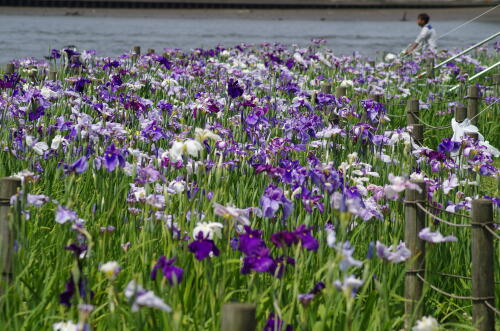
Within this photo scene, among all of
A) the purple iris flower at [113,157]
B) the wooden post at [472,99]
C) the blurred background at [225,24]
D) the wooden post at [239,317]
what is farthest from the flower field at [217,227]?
the blurred background at [225,24]

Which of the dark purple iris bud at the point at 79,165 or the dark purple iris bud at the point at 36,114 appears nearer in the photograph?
the dark purple iris bud at the point at 79,165

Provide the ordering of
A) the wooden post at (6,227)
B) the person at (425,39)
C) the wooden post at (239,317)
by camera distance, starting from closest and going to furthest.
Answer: the wooden post at (239,317) < the wooden post at (6,227) < the person at (425,39)

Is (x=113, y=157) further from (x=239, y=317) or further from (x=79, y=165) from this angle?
(x=239, y=317)

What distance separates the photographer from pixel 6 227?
10.5 ft

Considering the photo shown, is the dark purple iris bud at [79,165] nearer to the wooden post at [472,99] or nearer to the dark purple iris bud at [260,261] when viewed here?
the dark purple iris bud at [260,261]

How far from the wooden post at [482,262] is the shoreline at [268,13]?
39.3m

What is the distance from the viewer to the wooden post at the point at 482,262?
10.4ft

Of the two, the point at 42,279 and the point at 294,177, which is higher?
the point at 294,177

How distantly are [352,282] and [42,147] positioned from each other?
2.46m

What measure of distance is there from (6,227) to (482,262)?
2.16 m

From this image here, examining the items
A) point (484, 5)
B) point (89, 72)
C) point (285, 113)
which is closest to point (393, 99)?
point (285, 113)

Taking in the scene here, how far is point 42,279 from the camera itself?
336 cm

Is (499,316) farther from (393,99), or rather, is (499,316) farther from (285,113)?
(393,99)

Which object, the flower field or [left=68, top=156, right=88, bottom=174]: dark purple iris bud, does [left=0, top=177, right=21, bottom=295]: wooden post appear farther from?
[left=68, top=156, right=88, bottom=174]: dark purple iris bud
